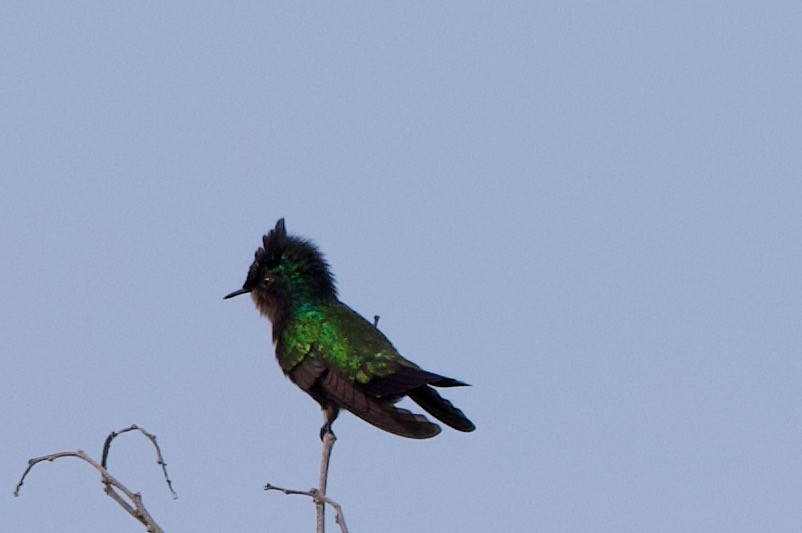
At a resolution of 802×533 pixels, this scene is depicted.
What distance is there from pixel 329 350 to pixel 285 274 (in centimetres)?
82

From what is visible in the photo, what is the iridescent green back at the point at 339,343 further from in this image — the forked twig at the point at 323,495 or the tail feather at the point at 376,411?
the forked twig at the point at 323,495

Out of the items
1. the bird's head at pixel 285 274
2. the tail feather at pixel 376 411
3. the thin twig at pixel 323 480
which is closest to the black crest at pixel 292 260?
the bird's head at pixel 285 274

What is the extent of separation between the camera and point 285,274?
27.2 ft

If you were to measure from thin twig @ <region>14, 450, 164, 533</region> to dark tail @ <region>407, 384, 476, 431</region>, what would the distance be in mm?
2698

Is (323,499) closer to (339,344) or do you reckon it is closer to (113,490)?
(113,490)

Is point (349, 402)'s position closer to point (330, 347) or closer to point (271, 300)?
point (330, 347)

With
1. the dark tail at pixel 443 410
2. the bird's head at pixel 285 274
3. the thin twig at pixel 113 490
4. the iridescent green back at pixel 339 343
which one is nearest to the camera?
the thin twig at pixel 113 490

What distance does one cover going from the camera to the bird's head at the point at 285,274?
8219mm

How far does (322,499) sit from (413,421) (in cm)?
208

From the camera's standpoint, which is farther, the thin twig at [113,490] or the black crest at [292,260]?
the black crest at [292,260]

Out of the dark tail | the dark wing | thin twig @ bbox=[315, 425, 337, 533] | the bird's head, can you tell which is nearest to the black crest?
the bird's head

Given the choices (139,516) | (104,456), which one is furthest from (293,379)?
(139,516)

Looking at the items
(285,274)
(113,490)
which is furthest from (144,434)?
(285,274)

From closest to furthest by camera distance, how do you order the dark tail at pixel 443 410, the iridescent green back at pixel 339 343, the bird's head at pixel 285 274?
the dark tail at pixel 443 410 < the iridescent green back at pixel 339 343 < the bird's head at pixel 285 274
